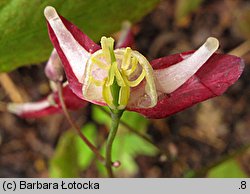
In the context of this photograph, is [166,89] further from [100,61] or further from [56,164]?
[56,164]

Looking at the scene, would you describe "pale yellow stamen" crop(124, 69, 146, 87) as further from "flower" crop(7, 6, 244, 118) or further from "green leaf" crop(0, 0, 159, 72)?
"green leaf" crop(0, 0, 159, 72)

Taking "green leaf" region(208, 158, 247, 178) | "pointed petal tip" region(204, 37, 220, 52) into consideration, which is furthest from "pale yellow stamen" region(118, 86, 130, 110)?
"green leaf" region(208, 158, 247, 178)

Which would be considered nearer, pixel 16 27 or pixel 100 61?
pixel 100 61

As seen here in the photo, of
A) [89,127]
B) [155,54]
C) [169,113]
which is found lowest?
[89,127]

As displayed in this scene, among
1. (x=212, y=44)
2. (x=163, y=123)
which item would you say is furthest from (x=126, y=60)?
(x=163, y=123)

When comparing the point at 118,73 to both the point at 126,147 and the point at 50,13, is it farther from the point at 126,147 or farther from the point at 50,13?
the point at 126,147

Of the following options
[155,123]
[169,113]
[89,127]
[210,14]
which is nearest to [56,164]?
[89,127]
